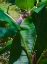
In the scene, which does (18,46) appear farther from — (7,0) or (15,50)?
(7,0)

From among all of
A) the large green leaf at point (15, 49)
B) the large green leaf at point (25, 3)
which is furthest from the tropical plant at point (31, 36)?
the large green leaf at point (25, 3)

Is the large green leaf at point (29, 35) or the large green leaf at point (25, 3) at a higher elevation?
the large green leaf at point (25, 3)

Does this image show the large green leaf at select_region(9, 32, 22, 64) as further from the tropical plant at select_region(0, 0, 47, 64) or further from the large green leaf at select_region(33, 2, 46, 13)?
the large green leaf at select_region(33, 2, 46, 13)

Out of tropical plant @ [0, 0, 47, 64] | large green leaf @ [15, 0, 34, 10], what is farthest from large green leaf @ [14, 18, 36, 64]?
large green leaf @ [15, 0, 34, 10]

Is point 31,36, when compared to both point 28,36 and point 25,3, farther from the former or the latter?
point 25,3

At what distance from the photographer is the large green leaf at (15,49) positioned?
70 cm

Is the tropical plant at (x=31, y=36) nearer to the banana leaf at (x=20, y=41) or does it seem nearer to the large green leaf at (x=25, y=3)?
the banana leaf at (x=20, y=41)

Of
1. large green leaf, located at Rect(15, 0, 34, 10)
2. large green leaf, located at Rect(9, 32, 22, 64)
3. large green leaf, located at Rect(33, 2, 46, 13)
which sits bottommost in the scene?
large green leaf, located at Rect(9, 32, 22, 64)

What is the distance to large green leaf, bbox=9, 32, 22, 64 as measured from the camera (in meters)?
0.70

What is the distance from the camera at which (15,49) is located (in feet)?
2.34

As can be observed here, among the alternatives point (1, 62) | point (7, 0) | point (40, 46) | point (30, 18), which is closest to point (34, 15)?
point (30, 18)

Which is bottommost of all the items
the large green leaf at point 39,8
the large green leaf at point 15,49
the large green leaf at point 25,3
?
the large green leaf at point 15,49

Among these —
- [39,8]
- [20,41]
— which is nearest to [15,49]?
[20,41]

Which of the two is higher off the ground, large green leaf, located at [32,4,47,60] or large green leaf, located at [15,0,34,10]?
large green leaf, located at [15,0,34,10]
